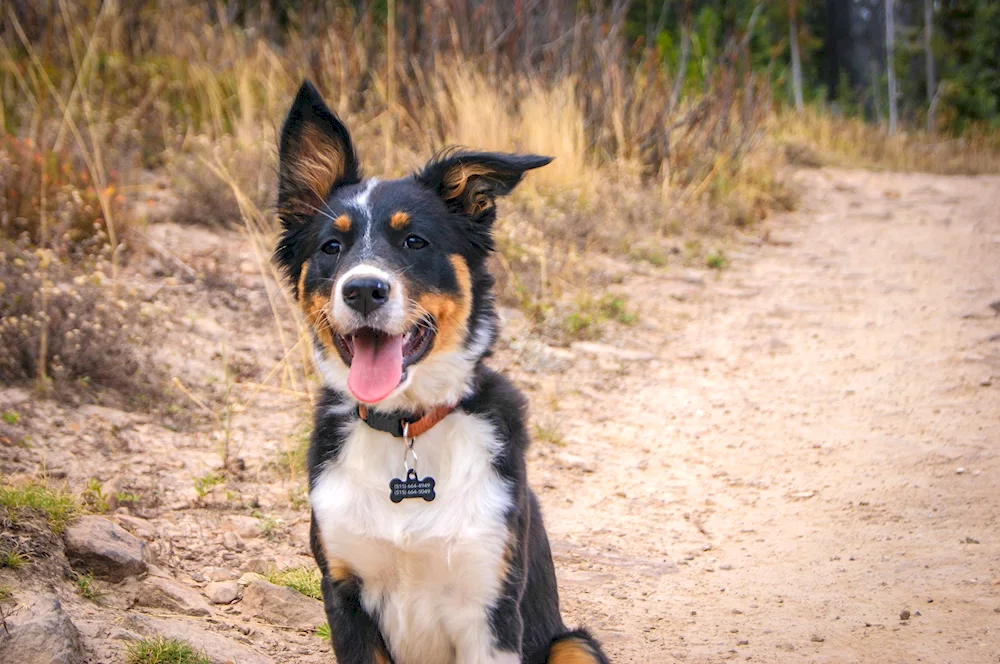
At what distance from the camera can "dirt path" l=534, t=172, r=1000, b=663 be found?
4.04m

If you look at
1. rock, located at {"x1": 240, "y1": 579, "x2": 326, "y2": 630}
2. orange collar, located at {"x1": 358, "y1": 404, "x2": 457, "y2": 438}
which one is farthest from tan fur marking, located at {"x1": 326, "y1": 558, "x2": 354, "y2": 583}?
rock, located at {"x1": 240, "y1": 579, "x2": 326, "y2": 630}

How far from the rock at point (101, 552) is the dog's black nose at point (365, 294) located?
156 centimetres

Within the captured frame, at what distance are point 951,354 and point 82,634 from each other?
6009mm

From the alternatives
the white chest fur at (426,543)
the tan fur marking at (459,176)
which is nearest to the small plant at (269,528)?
the white chest fur at (426,543)

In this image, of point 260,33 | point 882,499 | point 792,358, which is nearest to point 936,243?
point 792,358

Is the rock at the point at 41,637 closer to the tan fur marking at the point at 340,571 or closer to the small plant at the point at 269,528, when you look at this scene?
the tan fur marking at the point at 340,571

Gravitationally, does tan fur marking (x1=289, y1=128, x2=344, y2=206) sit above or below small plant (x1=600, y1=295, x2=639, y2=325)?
above

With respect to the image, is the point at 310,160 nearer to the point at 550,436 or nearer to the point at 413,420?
the point at 413,420

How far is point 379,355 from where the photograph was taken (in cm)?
326

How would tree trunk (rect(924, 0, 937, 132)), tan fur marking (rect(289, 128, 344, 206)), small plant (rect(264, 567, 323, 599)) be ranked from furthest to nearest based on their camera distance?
tree trunk (rect(924, 0, 937, 132))
small plant (rect(264, 567, 323, 599))
tan fur marking (rect(289, 128, 344, 206))

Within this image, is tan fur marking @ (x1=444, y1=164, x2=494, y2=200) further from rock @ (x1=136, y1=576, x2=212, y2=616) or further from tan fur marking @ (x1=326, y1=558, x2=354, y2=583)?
rock @ (x1=136, y1=576, x2=212, y2=616)

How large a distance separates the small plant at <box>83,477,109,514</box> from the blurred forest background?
1.04 metres

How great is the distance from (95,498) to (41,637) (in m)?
1.43

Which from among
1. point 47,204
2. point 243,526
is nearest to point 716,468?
point 243,526
